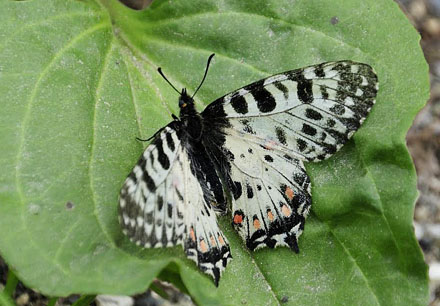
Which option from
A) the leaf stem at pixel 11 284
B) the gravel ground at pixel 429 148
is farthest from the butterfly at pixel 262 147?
the gravel ground at pixel 429 148

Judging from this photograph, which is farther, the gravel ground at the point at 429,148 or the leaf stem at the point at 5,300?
the gravel ground at the point at 429,148

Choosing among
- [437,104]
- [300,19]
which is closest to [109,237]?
[300,19]

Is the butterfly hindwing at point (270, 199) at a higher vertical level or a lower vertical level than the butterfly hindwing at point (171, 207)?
lower

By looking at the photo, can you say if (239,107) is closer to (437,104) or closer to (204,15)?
(204,15)

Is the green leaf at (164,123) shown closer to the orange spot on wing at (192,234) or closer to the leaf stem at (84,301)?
the orange spot on wing at (192,234)

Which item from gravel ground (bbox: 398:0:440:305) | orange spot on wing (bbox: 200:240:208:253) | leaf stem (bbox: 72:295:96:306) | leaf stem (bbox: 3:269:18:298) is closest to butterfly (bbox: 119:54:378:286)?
orange spot on wing (bbox: 200:240:208:253)

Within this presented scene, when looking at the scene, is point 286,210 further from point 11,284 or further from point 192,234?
point 11,284

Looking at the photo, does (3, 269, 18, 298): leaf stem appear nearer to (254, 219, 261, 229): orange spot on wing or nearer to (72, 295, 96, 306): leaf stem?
(72, 295, 96, 306): leaf stem
